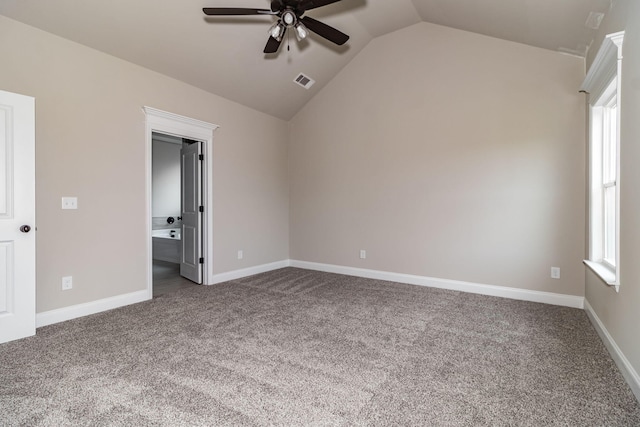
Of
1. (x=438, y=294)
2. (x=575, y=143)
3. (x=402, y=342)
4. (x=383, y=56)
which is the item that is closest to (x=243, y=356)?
(x=402, y=342)

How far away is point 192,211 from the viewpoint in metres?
4.71

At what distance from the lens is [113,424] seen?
1.64 m

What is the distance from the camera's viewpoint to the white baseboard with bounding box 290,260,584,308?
362 cm

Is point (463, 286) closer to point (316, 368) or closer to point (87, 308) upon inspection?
point (316, 368)

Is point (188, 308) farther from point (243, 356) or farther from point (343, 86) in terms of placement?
point (343, 86)

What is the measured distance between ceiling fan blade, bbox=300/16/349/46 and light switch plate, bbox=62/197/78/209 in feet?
9.07

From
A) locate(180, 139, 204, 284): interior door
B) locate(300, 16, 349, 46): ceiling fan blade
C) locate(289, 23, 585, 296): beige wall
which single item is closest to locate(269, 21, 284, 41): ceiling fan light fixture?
locate(300, 16, 349, 46): ceiling fan blade

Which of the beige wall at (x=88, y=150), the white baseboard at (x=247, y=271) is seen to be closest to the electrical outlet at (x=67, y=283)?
the beige wall at (x=88, y=150)

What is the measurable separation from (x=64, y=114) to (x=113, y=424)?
2853mm

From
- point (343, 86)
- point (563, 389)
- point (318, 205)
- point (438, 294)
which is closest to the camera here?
point (563, 389)

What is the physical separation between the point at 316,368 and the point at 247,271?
9.99ft

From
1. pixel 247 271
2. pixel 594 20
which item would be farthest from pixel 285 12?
pixel 247 271

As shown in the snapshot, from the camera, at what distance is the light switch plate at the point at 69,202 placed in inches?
122

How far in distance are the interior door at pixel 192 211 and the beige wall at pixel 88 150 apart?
335mm
